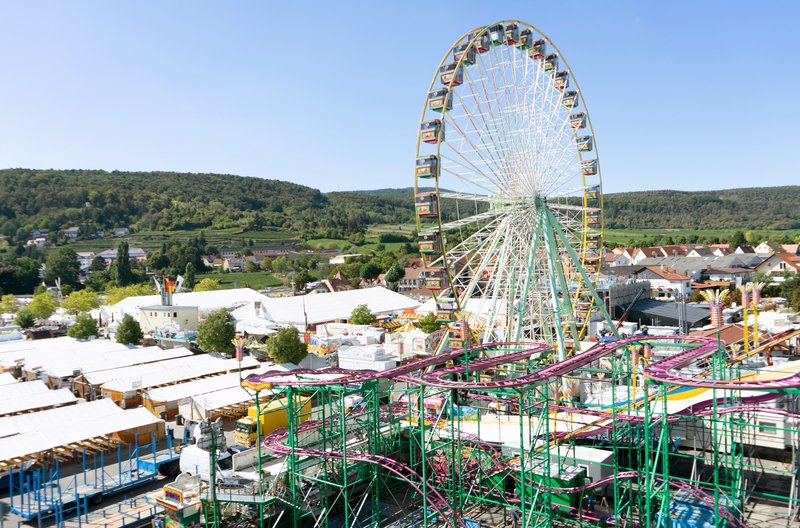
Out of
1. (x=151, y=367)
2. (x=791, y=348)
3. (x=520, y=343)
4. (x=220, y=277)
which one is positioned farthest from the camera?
(x=220, y=277)

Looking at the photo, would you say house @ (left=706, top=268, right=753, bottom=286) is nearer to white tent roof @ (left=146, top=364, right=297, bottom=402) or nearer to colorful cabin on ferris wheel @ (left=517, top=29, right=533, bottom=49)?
colorful cabin on ferris wheel @ (left=517, top=29, right=533, bottom=49)

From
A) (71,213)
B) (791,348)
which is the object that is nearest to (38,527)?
(791,348)

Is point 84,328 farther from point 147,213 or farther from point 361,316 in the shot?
point 147,213

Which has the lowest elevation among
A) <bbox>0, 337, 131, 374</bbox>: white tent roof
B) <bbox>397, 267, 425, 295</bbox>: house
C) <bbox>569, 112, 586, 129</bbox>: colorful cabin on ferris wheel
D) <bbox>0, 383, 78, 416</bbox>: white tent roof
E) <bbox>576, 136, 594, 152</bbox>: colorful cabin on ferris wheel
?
<bbox>397, 267, 425, 295</bbox>: house

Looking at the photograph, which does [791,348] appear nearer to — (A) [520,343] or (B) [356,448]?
(A) [520,343]

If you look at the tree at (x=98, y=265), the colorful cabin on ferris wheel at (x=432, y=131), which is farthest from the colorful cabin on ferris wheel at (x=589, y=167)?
the tree at (x=98, y=265)

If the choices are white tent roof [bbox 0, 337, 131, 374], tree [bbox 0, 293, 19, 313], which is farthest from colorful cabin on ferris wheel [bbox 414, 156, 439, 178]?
tree [bbox 0, 293, 19, 313]
